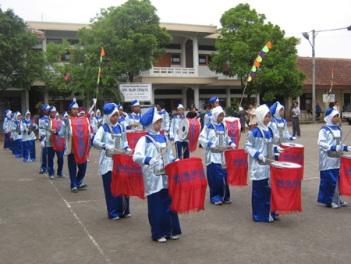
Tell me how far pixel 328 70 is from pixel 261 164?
116 ft

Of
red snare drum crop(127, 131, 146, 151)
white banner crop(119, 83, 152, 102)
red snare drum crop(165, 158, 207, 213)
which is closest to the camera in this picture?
red snare drum crop(165, 158, 207, 213)

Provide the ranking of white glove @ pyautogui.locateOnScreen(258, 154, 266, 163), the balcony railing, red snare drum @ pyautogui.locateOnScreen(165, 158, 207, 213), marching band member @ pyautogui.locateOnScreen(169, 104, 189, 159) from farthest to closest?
the balcony railing → marching band member @ pyautogui.locateOnScreen(169, 104, 189, 159) → white glove @ pyautogui.locateOnScreen(258, 154, 266, 163) → red snare drum @ pyautogui.locateOnScreen(165, 158, 207, 213)

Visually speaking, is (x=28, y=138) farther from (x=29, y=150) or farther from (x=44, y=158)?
(x=44, y=158)

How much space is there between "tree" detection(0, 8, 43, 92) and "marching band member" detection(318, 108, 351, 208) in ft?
66.9

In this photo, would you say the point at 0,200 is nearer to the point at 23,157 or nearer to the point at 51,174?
the point at 51,174

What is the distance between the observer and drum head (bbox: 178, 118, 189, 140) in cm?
1191

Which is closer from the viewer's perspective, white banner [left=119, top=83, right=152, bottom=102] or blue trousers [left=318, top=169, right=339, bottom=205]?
blue trousers [left=318, top=169, right=339, bottom=205]

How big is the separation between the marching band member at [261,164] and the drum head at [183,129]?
464 centimetres

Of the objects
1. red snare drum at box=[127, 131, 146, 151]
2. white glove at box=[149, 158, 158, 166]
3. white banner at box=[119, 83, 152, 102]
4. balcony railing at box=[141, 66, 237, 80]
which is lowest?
white glove at box=[149, 158, 158, 166]

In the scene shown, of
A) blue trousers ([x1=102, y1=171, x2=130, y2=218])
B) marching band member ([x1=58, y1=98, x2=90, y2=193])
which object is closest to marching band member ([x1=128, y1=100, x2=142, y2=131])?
marching band member ([x1=58, y1=98, x2=90, y2=193])

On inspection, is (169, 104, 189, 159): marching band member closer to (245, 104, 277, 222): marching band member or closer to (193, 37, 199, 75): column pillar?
(245, 104, 277, 222): marching band member

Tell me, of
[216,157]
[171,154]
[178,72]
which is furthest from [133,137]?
[178,72]

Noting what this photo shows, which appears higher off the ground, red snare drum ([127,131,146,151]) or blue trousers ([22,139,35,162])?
red snare drum ([127,131,146,151])

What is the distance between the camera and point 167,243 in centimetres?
614
